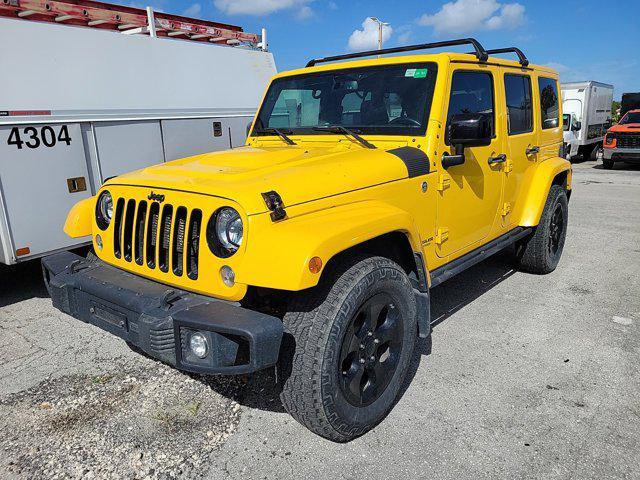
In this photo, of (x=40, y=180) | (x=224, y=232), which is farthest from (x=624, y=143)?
(x=224, y=232)

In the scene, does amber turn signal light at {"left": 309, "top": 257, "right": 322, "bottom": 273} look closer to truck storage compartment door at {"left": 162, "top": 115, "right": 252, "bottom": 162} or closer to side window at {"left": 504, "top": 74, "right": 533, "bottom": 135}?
side window at {"left": 504, "top": 74, "right": 533, "bottom": 135}

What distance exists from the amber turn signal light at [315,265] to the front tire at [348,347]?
11.0 inches

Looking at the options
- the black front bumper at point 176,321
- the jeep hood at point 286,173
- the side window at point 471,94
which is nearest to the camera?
the black front bumper at point 176,321

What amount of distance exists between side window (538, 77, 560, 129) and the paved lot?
1846 mm

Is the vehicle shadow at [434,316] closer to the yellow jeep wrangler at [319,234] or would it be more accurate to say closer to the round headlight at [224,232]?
the yellow jeep wrangler at [319,234]

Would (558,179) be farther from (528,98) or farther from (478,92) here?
(478,92)

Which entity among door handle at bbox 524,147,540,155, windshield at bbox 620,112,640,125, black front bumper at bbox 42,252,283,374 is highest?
door handle at bbox 524,147,540,155

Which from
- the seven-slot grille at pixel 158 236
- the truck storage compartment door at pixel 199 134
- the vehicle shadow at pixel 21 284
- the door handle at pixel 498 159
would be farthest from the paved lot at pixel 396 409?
the truck storage compartment door at pixel 199 134

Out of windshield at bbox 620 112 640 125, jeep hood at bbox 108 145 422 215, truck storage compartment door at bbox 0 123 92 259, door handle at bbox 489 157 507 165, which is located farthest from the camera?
windshield at bbox 620 112 640 125

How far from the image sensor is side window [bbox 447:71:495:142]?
3.51 m

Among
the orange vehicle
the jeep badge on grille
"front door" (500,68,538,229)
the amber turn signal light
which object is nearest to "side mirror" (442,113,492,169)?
"front door" (500,68,538,229)

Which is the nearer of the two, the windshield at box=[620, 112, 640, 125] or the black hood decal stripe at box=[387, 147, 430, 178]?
the black hood decal stripe at box=[387, 147, 430, 178]

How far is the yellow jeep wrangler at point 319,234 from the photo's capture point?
233 centimetres

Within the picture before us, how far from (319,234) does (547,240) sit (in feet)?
11.9
